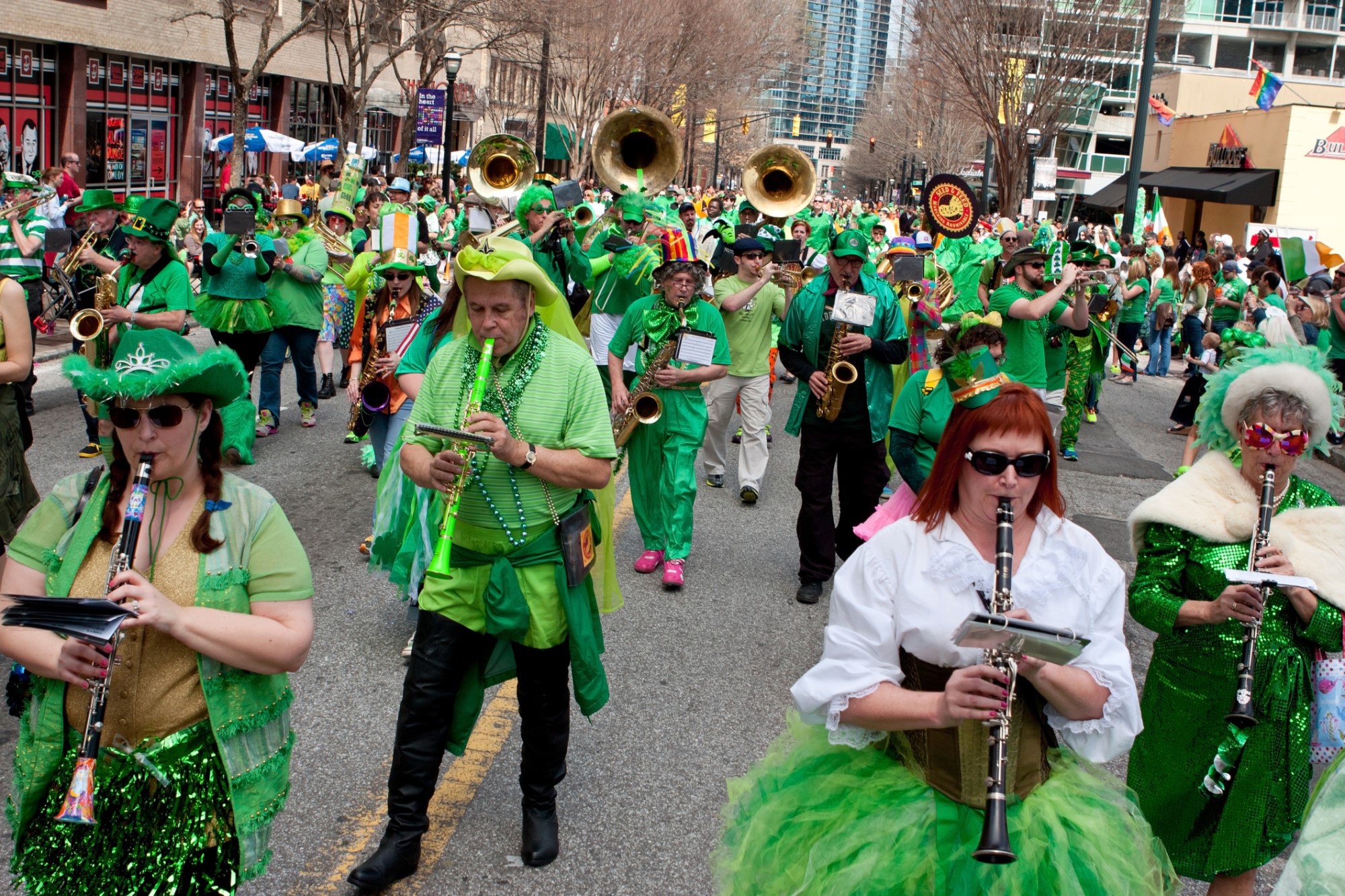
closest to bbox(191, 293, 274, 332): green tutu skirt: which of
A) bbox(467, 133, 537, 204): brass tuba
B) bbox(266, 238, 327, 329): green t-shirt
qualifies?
bbox(266, 238, 327, 329): green t-shirt

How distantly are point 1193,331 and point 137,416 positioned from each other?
18.2m

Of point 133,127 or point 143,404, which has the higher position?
point 133,127

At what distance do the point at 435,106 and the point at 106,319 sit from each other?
19.4 m

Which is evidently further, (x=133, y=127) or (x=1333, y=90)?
(x=1333, y=90)

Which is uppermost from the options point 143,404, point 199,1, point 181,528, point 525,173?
point 199,1

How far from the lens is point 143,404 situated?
285cm

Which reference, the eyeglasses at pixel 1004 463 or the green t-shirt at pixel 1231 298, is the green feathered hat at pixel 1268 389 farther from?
the green t-shirt at pixel 1231 298

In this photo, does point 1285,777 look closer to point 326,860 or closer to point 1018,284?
point 326,860

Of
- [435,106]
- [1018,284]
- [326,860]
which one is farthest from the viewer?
[435,106]

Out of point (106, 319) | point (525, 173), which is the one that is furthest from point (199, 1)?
point (106, 319)

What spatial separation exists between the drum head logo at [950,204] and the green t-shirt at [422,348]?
777cm

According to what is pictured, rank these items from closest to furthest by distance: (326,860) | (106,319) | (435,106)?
(326,860)
(106,319)
(435,106)

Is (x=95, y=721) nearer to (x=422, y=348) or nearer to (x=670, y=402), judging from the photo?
(x=422, y=348)

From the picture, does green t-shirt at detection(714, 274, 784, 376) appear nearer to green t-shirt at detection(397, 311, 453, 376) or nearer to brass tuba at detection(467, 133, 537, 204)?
green t-shirt at detection(397, 311, 453, 376)
